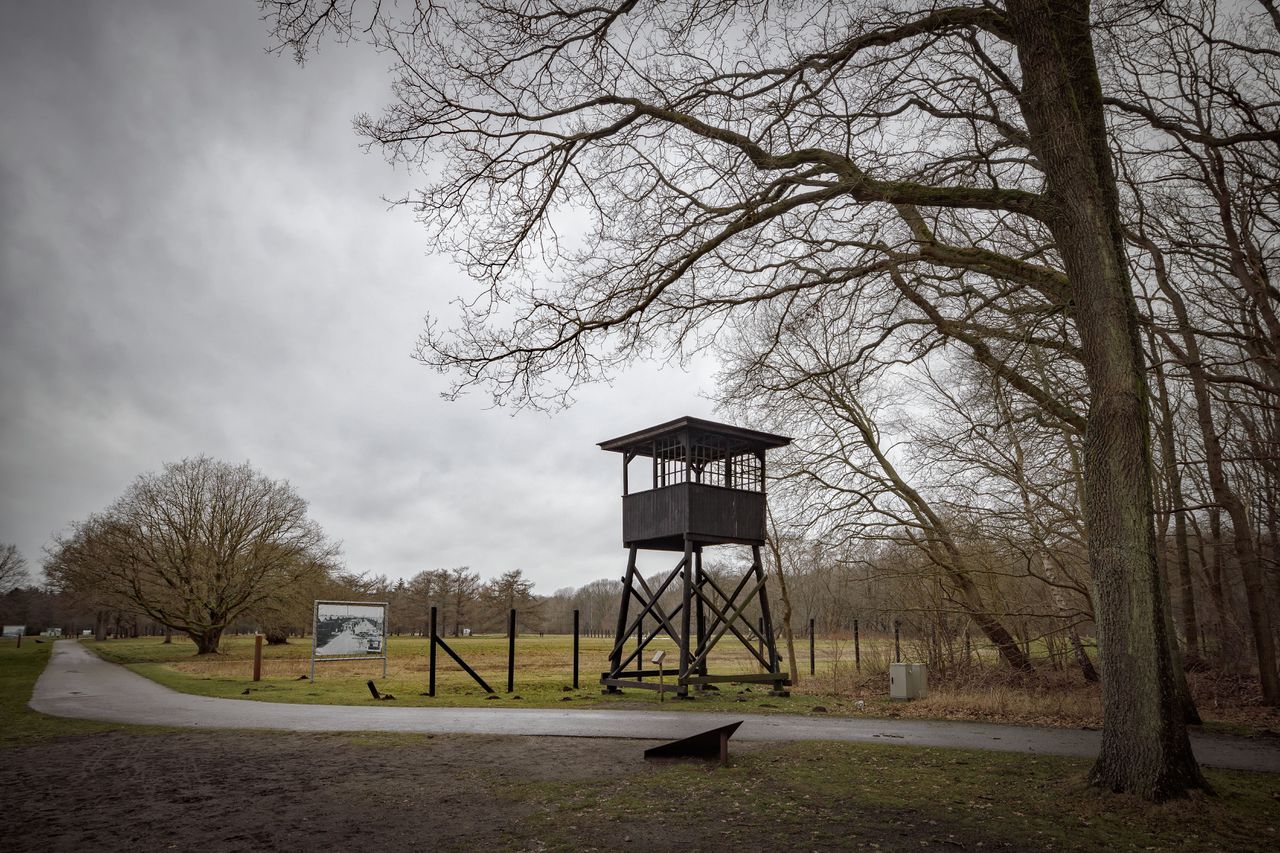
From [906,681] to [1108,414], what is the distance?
1186 cm

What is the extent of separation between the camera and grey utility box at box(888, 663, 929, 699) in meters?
18.4

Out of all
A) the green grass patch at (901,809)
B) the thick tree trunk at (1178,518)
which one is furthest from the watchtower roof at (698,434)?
the green grass patch at (901,809)

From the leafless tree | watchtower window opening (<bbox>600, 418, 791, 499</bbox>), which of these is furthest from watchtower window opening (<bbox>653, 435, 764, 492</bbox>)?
the leafless tree

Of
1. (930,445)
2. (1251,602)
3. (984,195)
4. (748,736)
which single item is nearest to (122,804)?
(748,736)

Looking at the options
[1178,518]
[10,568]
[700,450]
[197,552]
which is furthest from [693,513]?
[10,568]

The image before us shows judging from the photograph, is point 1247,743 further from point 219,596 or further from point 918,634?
point 219,596

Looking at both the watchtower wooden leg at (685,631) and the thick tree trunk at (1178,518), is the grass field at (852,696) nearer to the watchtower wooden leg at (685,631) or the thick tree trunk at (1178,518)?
the watchtower wooden leg at (685,631)

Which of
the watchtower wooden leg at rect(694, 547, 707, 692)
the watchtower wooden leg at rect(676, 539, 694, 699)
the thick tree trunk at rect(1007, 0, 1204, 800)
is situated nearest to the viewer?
the thick tree trunk at rect(1007, 0, 1204, 800)

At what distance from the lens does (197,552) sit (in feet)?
146

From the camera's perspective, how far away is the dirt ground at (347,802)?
6.31m

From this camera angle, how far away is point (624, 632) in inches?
848

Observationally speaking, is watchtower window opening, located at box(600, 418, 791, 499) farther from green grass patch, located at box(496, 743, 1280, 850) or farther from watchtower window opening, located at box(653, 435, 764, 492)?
green grass patch, located at box(496, 743, 1280, 850)

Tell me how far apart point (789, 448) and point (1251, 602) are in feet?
35.1

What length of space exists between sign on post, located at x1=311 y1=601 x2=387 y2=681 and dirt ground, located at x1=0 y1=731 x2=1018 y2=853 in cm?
1144
